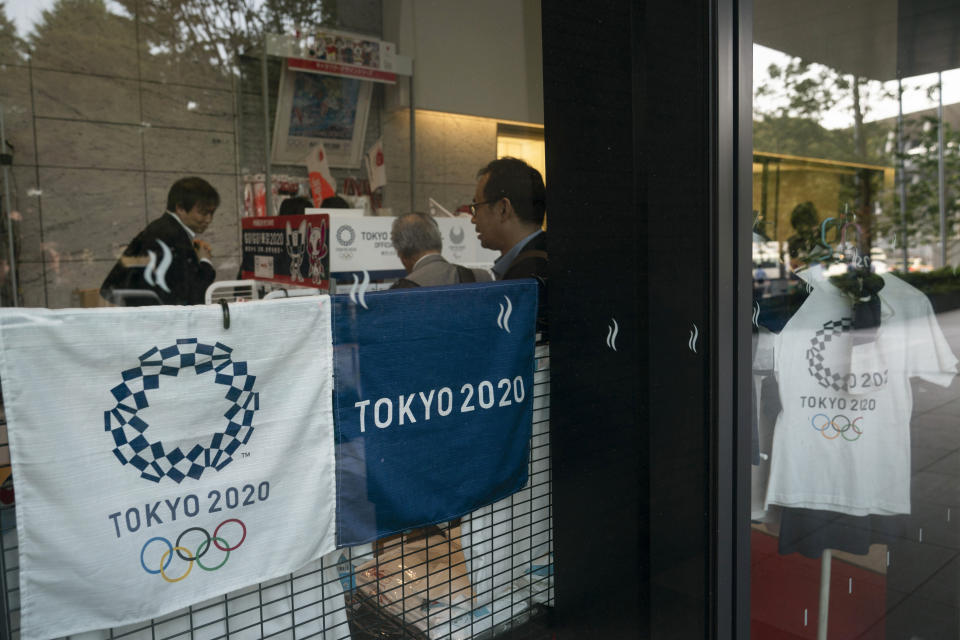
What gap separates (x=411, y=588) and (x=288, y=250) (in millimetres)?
2739

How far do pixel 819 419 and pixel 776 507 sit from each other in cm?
29

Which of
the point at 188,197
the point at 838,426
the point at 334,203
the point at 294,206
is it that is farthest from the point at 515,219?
the point at 334,203

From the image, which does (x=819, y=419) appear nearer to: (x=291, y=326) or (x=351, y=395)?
(x=351, y=395)

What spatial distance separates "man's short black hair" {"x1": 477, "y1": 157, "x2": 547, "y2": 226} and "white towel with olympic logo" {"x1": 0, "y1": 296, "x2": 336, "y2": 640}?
101 centimetres

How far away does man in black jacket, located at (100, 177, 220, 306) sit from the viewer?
8.81ft

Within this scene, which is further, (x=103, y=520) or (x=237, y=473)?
(x=237, y=473)

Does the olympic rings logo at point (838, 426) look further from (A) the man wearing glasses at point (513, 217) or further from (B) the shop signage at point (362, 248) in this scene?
(B) the shop signage at point (362, 248)

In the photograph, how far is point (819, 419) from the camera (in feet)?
6.61

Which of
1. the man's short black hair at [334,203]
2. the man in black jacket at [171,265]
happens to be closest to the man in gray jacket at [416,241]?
the man in black jacket at [171,265]

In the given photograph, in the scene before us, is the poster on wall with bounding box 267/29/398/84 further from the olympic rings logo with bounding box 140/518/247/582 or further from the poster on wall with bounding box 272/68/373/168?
the olympic rings logo with bounding box 140/518/247/582

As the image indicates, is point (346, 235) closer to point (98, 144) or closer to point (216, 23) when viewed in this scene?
point (98, 144)

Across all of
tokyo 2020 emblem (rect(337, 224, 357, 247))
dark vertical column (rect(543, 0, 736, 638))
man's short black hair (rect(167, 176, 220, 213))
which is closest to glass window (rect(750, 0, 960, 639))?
dark vertical column (rect(543, 0, 736, 638))

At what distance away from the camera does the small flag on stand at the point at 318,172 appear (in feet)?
20.1

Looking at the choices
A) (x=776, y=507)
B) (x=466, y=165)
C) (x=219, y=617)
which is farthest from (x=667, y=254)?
(x=466, y=165)
